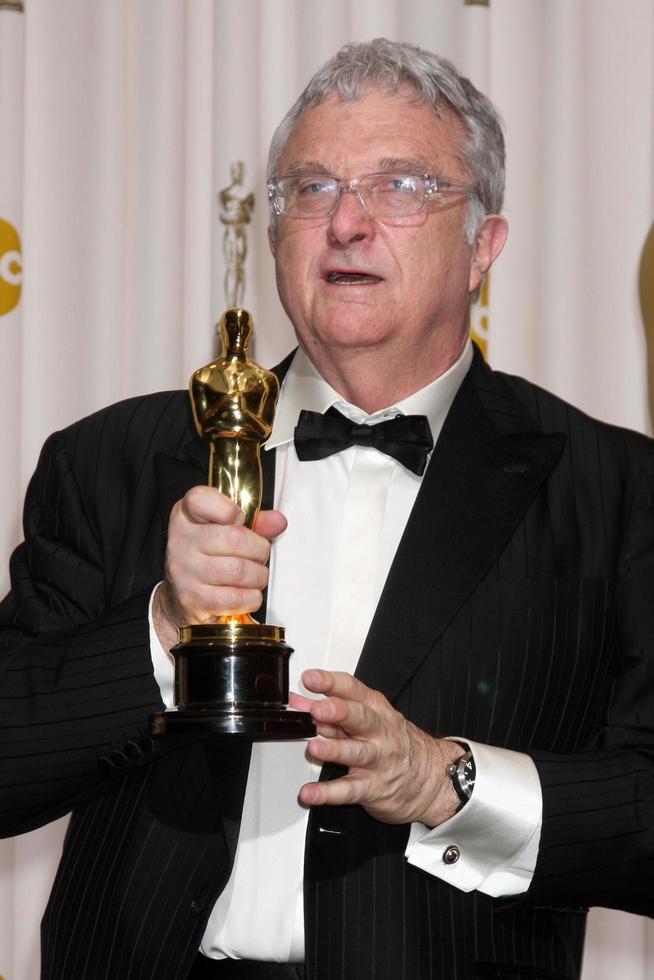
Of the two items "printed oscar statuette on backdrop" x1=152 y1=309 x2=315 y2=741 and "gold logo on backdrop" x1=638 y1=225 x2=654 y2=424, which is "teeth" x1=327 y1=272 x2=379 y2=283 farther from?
"gold logo on backdrop" x1=638 y1=225 x2=654 y2=424

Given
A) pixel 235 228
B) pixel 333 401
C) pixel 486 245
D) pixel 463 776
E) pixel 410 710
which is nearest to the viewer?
pixel 463 776

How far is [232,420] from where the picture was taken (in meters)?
1.57

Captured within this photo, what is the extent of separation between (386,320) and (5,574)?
1181mm

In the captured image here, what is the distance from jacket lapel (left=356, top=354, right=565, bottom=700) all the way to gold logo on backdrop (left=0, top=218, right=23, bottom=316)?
1.19 m

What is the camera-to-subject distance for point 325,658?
1.87 meters

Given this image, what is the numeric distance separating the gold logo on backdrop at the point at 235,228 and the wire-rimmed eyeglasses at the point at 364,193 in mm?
800

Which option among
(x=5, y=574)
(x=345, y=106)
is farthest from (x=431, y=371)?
(x=5, y=574)

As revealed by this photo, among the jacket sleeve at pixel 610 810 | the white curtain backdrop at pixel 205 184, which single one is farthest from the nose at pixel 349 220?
the white curtain backdrop at pixel 205 184

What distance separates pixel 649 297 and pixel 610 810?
4.28 ft

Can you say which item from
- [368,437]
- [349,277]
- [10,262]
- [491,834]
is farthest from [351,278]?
[10,262]

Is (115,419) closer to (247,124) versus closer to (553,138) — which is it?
(247,124)

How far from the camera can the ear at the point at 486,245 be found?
2.20m

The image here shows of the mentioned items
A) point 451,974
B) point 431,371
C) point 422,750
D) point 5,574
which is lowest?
point 451,974

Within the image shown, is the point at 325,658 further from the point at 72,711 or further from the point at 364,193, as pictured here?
the point at 364,193
